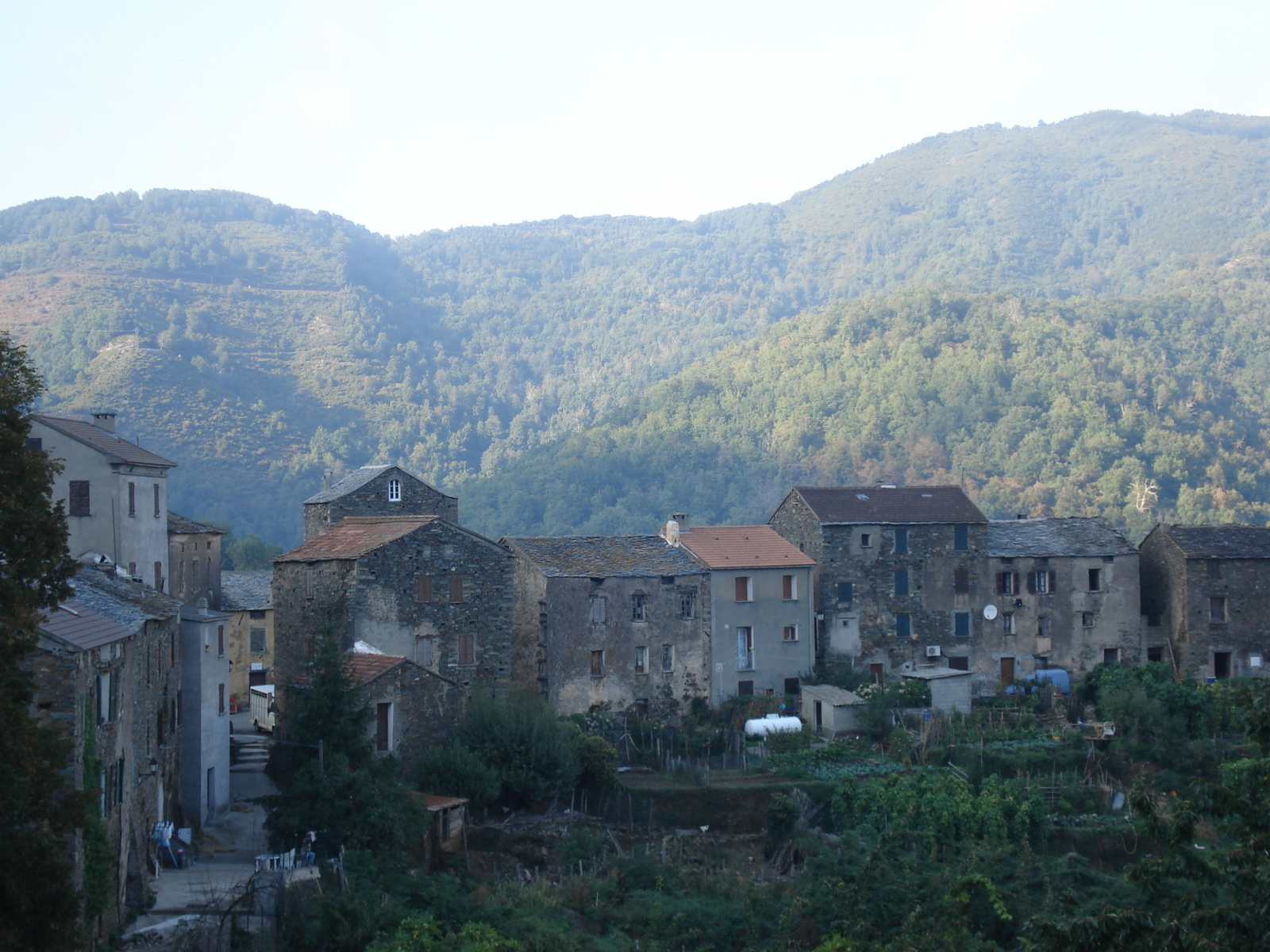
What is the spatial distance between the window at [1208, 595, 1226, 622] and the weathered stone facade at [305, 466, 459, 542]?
103 feet

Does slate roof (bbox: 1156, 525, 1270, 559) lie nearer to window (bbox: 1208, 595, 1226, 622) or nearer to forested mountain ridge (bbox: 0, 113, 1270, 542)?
window (bbox: 1208, 595, 1226, 622)

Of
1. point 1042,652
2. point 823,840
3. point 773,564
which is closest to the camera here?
point 823,840

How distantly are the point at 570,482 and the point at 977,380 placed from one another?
108ft

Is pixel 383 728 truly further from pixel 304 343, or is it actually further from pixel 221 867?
pixel 304 343

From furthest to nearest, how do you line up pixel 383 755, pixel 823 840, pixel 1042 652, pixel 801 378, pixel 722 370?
pixel 722 370 < pixel 801 378 < pixel 1042 652 < pixel 823 840 < pixel 383 755

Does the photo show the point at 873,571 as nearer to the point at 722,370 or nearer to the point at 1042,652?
the point at 1042,652

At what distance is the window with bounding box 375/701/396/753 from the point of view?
108 ft

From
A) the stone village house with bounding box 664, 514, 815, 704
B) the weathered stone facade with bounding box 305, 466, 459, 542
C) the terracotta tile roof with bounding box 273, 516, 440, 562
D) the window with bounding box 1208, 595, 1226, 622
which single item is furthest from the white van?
the window with bounding box 1208, 595, 1226, 622

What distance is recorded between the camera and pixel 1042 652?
165 feet

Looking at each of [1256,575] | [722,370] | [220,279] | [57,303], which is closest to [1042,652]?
[1256,575]

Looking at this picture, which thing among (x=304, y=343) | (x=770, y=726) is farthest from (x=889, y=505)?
(x=304, y=343)

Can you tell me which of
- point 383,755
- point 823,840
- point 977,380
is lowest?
point 823,840

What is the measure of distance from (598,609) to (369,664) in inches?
473

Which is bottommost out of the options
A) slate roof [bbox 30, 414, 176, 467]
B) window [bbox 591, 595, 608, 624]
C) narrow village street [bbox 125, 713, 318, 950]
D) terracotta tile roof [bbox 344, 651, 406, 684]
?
narrow village street [bbox 125, 713, 318, 950]
